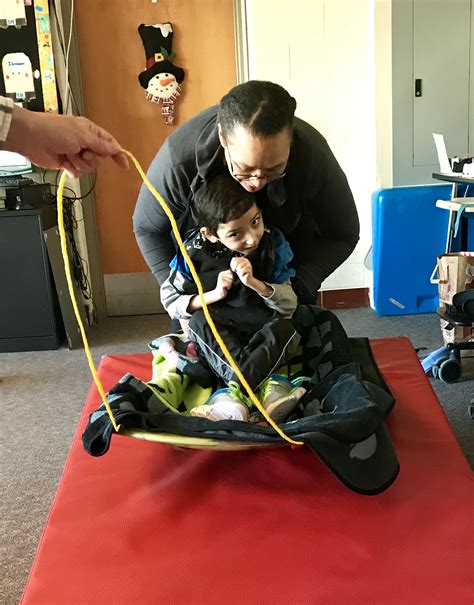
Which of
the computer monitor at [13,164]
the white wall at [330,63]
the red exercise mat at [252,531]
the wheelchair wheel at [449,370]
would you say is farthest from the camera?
the computer monitor at [13,164]

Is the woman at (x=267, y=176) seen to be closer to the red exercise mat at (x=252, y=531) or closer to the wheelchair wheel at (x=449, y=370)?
the red exercise mat at (x=252, y=531)

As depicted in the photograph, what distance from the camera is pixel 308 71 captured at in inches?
131

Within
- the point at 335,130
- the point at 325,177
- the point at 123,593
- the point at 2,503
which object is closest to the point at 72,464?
the point at 123,593

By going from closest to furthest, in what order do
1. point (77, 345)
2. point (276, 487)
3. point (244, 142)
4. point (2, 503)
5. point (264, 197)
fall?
point (276, 487)
point (244, 142)
point (264, 197)
point (2, 503)
point (77, 345)

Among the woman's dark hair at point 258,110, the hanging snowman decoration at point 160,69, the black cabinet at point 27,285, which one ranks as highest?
the hanging snowman decoration at point 160,69

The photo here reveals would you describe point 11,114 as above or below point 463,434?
above

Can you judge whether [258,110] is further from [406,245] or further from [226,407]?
[406,245]

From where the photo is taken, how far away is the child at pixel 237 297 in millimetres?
1510

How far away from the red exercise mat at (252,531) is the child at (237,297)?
0.65 ft

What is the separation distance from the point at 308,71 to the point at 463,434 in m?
2.01

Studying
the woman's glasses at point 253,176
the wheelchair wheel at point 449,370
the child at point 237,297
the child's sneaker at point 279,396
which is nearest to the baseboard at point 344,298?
the wheelchair wheel at point 449,370

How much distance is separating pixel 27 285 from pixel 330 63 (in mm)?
1858

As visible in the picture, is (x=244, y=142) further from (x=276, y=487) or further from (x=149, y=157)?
(x=149, y=157)

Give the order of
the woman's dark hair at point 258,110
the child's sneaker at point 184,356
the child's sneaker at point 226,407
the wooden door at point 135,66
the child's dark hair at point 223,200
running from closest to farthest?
1. the woman's dark hair at point 258,110
2. the child's sneaker at point 226,407
3. the child's dark hair at point 223,200
4. the child's sneaker at point 184,356
5. the wooden door at point 135,66
